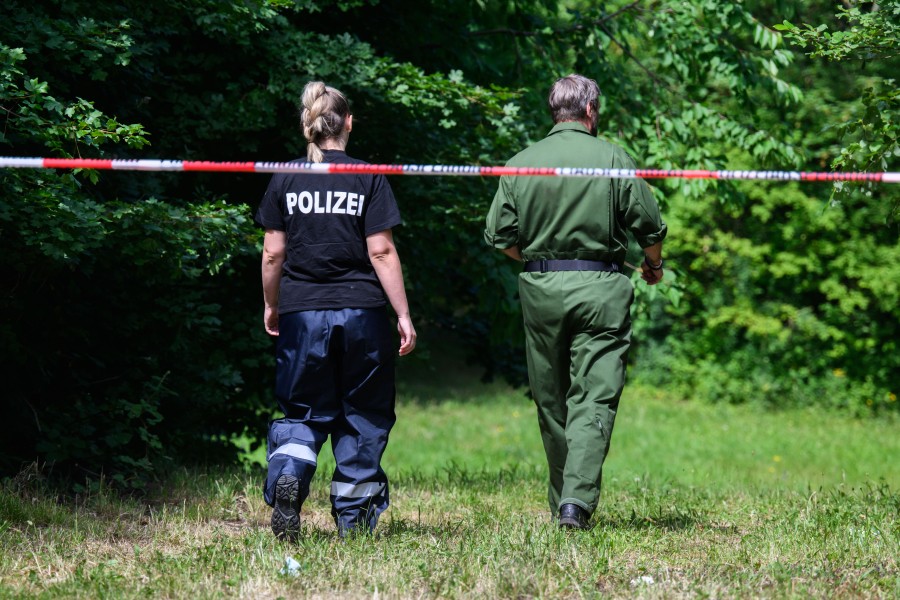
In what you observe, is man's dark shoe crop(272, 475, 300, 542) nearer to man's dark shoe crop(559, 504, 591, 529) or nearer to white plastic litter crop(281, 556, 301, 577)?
white plastic litter crop(281, 556, 301, 577)

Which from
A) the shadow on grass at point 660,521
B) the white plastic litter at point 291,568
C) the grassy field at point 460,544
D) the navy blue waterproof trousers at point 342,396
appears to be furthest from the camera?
the shadow on grass at point 660,521

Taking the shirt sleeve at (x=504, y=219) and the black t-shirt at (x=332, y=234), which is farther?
the shirt sleeve at (x=504, y=219)

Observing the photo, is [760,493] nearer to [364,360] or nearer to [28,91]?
[364,360]

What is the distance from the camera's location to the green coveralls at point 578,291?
4.32 metres

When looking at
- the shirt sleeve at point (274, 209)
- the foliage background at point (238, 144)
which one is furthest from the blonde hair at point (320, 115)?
the foliage background at point (238, 144)

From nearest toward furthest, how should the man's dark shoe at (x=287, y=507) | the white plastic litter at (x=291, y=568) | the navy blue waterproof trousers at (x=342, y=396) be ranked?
1. the white plastic litter at (x=291, y=568)
2. the man's dark shoe at (x=287, y=507)
3. the navy blue waterproof trousers at (x=342, y=396)

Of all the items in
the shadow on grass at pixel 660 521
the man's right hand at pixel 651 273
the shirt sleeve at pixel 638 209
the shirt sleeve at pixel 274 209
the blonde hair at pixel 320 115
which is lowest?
the shadow on grass at pixel 660 521

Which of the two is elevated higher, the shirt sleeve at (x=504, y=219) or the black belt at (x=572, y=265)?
the shirt sleeve at (x=504, y=219)

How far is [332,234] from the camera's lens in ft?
13.5

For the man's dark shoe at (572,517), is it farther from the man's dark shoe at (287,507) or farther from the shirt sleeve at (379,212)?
the shirt sleeve at (379,212)

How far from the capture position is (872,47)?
4.76 m

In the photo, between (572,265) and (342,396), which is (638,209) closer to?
(572,265)

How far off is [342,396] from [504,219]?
1042 millimetres

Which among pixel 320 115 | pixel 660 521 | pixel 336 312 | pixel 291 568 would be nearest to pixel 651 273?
pixel 660 521
